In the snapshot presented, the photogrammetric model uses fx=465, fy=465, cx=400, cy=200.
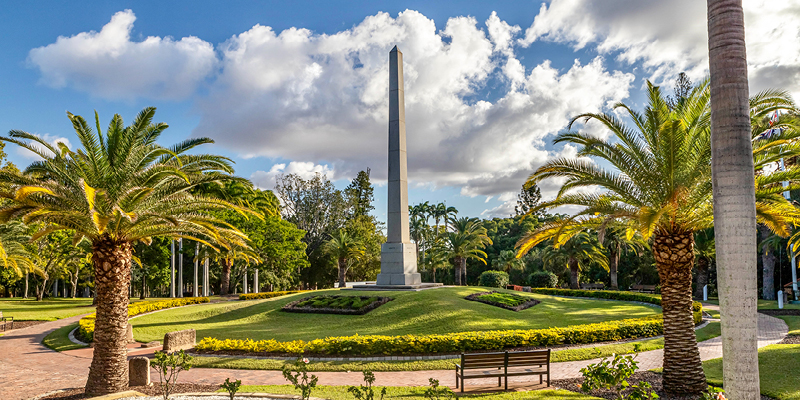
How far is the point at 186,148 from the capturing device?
1115 centimetres

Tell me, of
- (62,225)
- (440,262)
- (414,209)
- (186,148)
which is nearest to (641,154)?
(186,148)

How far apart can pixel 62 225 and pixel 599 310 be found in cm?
2117

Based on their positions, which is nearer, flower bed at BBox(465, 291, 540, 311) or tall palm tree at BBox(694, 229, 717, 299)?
flower bed at BBox(465, 291, 540, 311)

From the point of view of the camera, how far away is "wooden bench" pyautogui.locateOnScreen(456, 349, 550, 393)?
9.66 m

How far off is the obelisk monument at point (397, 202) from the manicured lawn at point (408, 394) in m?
16.6

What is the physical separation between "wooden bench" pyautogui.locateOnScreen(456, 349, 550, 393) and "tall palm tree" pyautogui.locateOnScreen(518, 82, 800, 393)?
242 centimetres

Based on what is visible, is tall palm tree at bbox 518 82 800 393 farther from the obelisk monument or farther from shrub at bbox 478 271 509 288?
shrub at bbox 478 271 509 288

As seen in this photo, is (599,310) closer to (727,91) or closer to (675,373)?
(675,373)

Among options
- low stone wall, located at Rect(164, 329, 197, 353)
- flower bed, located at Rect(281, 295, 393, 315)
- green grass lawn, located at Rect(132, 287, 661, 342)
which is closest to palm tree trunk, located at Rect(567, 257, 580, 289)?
green grass lawn, located at Rect(132, 287, 661, 342)

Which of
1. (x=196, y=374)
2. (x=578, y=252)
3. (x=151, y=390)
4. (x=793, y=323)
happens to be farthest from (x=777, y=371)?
(x=578, y=252)

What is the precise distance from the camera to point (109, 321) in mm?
9789

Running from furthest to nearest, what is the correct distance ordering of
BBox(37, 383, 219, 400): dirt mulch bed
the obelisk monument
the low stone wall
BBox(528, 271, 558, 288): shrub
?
BBox(528, 271, 558, 288): shrub, the obelisk monument, the low stone wall, BBox(37, 383, 219, 400): dirt mulch bed

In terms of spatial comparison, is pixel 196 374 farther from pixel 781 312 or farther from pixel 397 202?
pixel 781 312

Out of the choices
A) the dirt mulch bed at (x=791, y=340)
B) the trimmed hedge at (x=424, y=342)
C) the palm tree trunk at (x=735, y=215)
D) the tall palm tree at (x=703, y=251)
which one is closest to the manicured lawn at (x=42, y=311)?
the trimmed hedge at (x=424, y=342)
